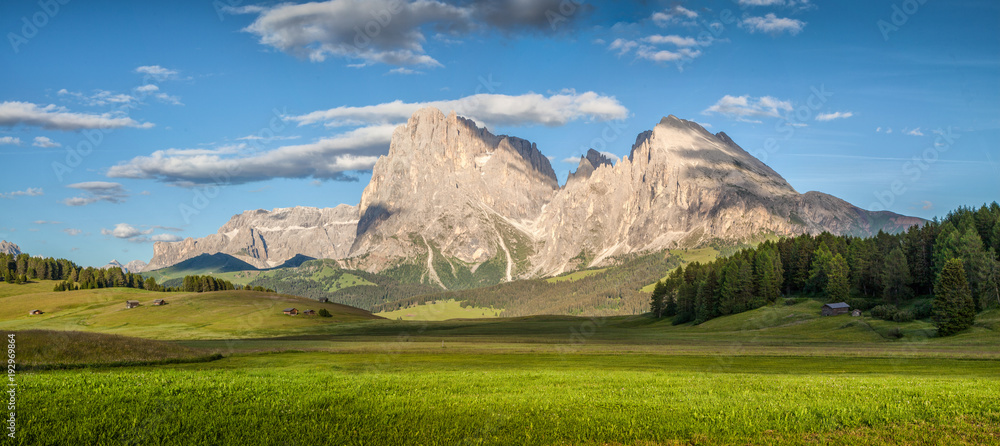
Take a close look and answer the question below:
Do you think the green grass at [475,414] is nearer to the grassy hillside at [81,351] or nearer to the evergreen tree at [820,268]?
the grassy hillside at [81,351]

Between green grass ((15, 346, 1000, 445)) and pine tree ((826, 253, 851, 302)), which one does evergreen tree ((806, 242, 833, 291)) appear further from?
green grass ((15, 346, 1000, 445))

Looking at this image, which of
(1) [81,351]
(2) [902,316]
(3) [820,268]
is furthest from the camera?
(3) [820,268]

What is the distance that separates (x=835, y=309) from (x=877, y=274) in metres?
19.4

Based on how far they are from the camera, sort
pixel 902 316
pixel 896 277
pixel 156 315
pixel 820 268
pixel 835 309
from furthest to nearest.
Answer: pixel 156 315, pixel 820 268, pixel 896 277, pixel 835 309, pixel 902 316

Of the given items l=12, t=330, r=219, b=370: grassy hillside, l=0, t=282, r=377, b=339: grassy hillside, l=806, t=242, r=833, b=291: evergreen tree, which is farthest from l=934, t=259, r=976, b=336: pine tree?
l=0, t=282, r=377, b=339: grassy hillside

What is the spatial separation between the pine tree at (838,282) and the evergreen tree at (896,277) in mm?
7709

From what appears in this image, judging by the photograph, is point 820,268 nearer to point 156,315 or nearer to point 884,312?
point 884,312

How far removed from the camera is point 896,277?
12625 centimetres

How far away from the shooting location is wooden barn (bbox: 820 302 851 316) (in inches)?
4897

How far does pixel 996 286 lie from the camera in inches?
4235

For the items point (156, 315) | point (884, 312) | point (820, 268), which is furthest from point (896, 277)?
point (156, 315)

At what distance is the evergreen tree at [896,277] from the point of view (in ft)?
412

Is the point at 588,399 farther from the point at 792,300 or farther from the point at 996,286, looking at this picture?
the point at 792,300

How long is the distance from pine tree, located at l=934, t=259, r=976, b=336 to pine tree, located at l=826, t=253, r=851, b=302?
115ft
